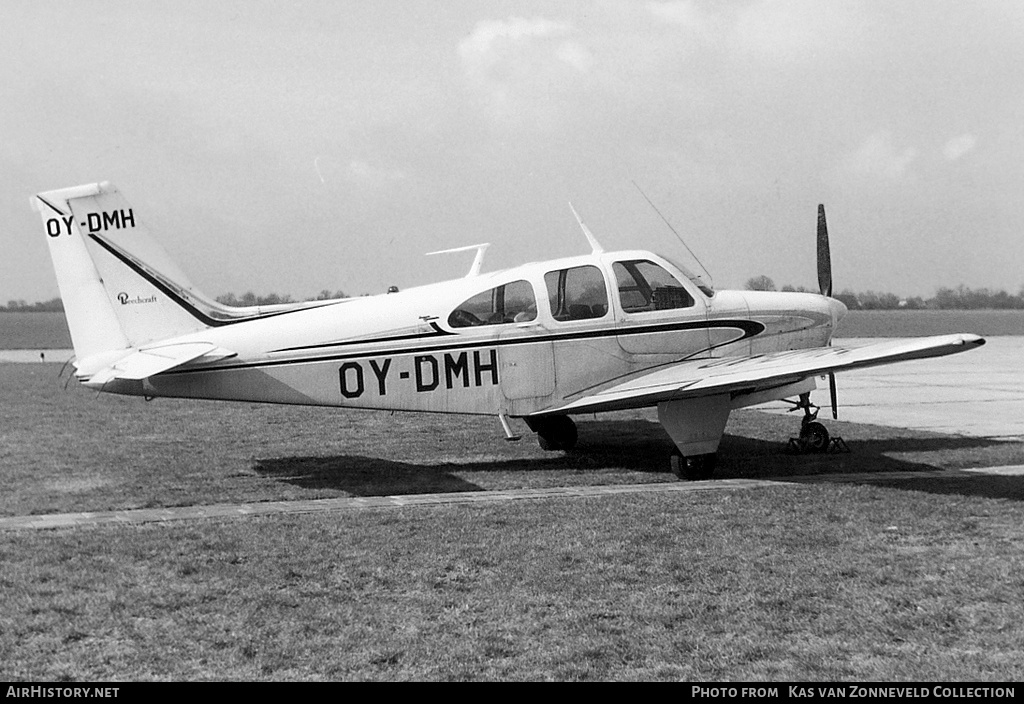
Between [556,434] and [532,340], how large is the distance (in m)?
2.37

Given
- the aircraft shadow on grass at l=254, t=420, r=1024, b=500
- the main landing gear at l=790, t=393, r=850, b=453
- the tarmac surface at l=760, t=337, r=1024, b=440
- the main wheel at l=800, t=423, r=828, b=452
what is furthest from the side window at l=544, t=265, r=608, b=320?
the tarmac surface at l=760, t=337, r=1024, b=440

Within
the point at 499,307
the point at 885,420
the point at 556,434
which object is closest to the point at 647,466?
the point at 556,434

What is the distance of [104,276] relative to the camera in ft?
39.1

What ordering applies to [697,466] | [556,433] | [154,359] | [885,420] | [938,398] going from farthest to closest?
[938,398] → [885,420] → [556,433] → [697,466] → [154,359]

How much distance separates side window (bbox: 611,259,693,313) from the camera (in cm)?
1225

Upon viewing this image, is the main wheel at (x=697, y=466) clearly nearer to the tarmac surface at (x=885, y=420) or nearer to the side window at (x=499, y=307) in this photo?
the tarmac surface at (x=885, y=420)

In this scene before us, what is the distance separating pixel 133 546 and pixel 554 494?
13.8 feet

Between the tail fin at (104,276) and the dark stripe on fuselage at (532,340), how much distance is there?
1087 millimetres

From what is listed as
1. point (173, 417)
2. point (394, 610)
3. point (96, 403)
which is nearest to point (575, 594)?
point (394, 610)

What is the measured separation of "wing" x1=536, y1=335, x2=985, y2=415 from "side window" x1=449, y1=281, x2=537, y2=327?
116 centimetres

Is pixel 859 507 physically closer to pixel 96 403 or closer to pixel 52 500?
pixel 52 500

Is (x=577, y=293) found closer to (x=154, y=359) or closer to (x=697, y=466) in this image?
(x=697, y=466)

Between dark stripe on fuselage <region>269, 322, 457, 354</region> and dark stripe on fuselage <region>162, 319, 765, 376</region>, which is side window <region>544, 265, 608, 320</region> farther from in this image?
dark stripe on fuselage <region>269, 322, 457, 354</region>

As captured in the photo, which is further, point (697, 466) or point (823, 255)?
point (823, 255)
